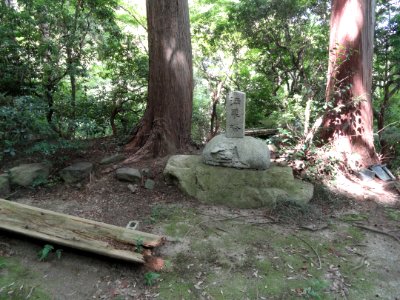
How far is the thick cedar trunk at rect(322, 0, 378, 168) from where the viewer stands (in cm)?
573

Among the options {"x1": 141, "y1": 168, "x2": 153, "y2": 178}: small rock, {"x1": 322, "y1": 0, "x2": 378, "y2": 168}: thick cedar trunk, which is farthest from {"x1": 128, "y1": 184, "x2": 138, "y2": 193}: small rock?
{"x1": 322, "y1": 0, "x2": 378, "y2": 168}: thick cedar trunk

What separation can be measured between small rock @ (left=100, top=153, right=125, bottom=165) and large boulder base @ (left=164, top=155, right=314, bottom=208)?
114cm

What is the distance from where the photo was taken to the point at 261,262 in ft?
10.7

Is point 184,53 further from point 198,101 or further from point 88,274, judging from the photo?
point 198,101

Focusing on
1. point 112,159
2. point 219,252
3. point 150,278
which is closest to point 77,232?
point 150,278

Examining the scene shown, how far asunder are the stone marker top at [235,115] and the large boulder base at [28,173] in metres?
3.07

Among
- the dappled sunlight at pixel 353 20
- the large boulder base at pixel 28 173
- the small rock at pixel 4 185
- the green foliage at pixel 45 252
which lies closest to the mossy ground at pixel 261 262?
the green foliage at pixel 45 252

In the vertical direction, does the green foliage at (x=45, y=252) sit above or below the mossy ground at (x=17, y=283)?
above

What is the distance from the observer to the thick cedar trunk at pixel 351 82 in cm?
573

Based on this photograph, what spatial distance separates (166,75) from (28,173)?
9.32 feet

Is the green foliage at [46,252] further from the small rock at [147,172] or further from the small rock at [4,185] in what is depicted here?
the small rock at [147,172]

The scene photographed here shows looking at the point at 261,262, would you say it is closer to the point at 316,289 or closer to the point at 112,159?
the point at 316,289

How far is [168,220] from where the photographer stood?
13.4ft

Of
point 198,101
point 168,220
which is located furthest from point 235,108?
point 198,101
